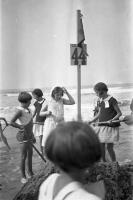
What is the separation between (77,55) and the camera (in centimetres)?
364

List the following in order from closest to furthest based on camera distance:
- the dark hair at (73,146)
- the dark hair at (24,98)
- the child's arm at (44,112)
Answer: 1. the dark hair at (73,146)
2. the dark hair at (24,98)
3. the child's arm at (44,112)

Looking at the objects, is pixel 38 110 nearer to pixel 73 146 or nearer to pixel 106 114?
pixel 106 114

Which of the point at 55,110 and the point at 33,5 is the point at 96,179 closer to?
A: the point at 55,110

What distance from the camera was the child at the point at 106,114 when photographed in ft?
12.1

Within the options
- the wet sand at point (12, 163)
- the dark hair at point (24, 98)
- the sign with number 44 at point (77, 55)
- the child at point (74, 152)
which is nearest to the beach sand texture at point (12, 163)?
the wet sand at point (12, 163)

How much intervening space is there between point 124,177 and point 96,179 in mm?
316

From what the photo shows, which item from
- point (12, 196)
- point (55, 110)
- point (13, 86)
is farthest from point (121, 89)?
point (12, 196)

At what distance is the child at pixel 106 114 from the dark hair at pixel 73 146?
7.38 ft

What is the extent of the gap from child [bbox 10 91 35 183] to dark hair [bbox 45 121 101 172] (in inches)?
85.3

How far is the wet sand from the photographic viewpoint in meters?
3.64

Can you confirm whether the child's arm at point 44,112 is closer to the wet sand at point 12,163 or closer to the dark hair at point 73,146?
the wet sand at point 12,163

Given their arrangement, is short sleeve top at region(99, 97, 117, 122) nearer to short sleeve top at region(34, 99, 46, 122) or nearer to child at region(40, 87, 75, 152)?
child at region(40, 87, 75, 152)

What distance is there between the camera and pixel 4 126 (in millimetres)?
3598

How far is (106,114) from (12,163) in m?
0.94
